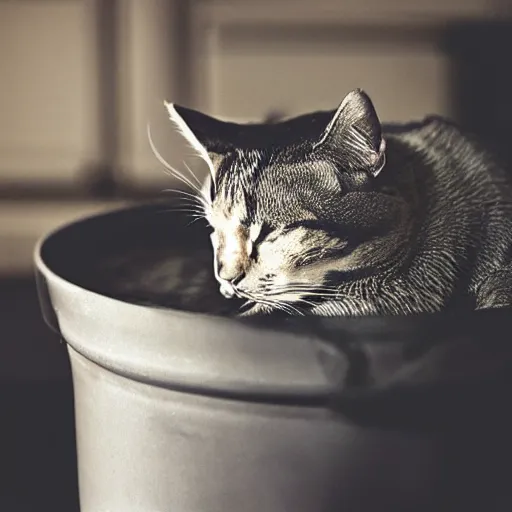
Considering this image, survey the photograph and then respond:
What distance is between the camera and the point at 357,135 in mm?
375

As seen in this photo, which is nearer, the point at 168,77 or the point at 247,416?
the point at 247,416

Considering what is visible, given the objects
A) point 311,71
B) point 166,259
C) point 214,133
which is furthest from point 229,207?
point 311,71

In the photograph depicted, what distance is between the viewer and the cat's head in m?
0.39

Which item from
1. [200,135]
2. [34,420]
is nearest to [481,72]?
[34,420]

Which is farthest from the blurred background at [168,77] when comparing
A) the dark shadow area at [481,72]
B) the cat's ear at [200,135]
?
the cat's ear at [200,135]

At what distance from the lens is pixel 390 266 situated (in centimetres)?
41

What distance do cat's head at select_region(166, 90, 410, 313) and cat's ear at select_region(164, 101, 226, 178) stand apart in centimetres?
1

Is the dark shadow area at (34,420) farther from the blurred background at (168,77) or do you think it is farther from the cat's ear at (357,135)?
the cat's ear at (357,135)

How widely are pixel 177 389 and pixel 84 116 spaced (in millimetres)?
1070

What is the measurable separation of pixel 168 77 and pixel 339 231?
98cm

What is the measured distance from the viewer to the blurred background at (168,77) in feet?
4.23

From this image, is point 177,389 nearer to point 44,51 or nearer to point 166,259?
point 166,259

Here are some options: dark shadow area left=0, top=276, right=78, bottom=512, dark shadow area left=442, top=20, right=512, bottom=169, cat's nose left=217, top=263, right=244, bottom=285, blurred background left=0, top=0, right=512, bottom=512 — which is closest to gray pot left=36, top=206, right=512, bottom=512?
cat's nose left=217, top=263, right=244, bottom=285

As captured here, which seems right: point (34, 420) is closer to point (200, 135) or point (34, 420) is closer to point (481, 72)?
point (200, 135)
